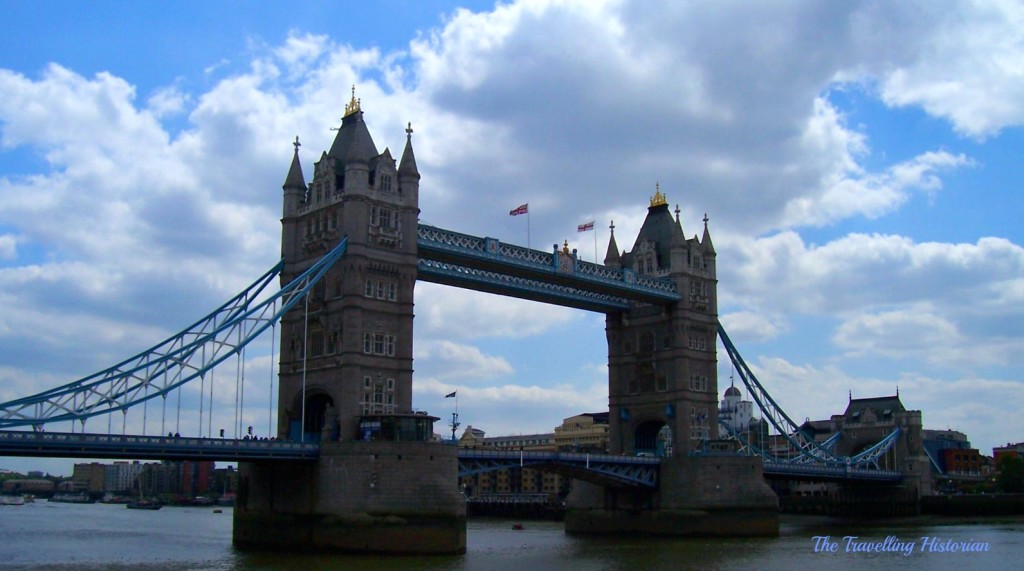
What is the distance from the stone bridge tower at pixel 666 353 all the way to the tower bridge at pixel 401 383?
144mm

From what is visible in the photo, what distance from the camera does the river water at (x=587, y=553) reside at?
55.2 metres

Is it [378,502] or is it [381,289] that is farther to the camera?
[381,289]

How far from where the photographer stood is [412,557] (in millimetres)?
57938

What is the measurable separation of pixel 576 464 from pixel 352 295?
2154cm

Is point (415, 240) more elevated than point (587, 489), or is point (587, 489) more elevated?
point (415, 240)

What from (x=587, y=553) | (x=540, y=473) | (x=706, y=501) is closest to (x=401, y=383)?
(x=587, y=553)

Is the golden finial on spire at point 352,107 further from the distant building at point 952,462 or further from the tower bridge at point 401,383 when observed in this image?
the distant building at point 952,462

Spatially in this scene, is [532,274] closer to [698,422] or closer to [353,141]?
[353,141]

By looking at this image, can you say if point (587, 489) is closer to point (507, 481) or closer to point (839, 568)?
point (839, 568)

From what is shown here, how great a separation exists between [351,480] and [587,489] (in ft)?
117

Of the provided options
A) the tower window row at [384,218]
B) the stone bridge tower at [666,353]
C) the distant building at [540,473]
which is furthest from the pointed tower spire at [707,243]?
the distant building at [540,473]

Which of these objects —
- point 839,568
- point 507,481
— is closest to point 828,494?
point 507,481

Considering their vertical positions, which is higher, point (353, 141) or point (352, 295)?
point (353, 141)

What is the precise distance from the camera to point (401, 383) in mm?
→ 68188
